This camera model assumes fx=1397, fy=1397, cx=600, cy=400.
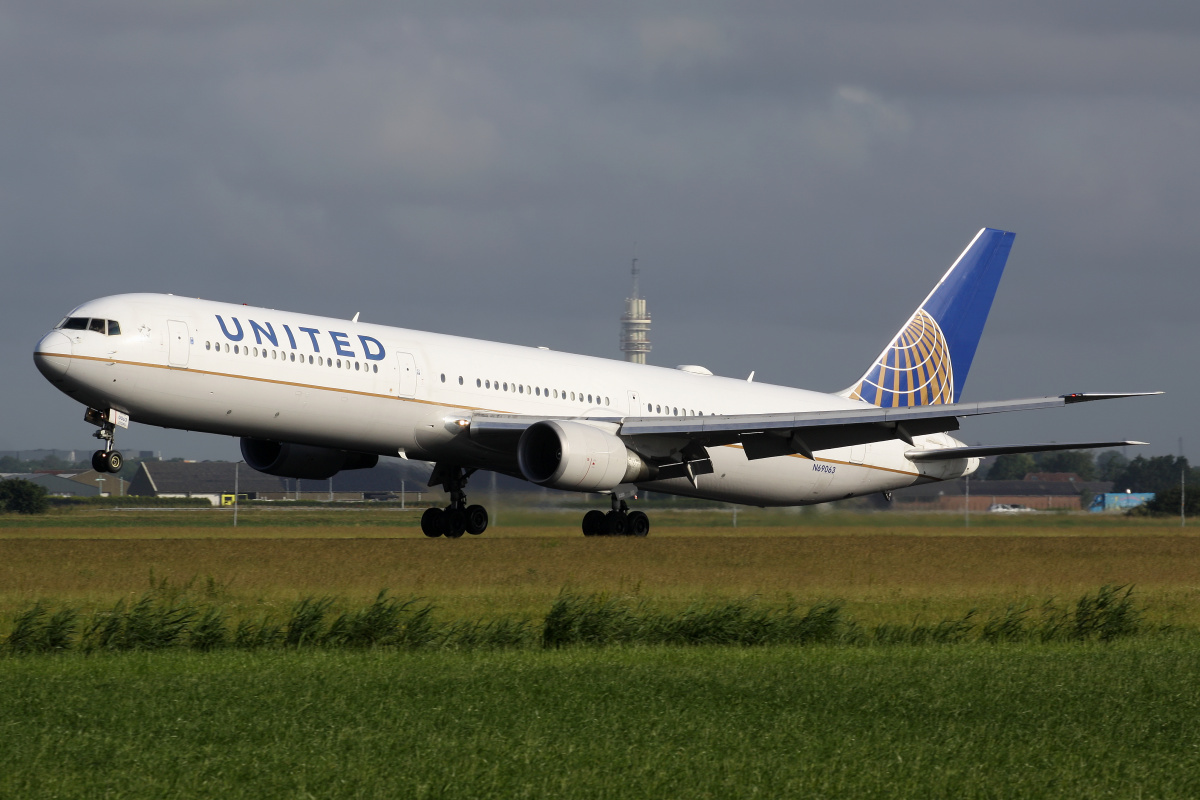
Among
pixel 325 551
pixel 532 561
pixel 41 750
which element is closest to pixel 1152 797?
pixel 41 750

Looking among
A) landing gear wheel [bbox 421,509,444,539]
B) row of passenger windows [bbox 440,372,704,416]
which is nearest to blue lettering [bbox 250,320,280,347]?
row of passenger windows [bbox 440,372,704,416]

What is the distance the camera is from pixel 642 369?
32.4 metres

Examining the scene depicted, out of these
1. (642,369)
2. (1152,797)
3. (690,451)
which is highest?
(642,369)

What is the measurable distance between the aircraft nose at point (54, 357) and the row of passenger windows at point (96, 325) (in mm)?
364

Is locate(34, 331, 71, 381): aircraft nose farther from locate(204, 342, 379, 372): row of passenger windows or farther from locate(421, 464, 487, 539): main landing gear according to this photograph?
locate(421, 464, 487, 539): main landing gear

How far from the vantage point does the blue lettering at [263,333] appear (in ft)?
81.6

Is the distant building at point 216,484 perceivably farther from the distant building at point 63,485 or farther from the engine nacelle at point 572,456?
the engine nacelle at point 572,456

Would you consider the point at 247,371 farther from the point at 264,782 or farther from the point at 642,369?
the point at 264,782

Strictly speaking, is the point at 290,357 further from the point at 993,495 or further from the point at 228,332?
the point at 993,495

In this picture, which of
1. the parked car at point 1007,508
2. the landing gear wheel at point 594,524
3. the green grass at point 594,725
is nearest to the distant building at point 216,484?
the parked car at point 1007,508

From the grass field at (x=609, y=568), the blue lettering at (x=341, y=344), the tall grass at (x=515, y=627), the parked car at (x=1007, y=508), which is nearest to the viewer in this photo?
the tall grass at (x=515, y=627)

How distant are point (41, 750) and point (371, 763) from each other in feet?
6.36

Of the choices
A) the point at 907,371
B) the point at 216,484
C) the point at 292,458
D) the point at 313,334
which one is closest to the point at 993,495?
the point at 907,371

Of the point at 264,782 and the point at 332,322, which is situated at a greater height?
the point at 332,322
